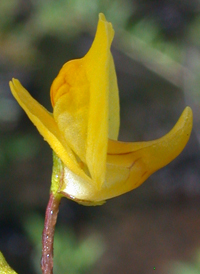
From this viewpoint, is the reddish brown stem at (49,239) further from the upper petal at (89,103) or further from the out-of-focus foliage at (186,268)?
the out-of-focus foliage at (186,268)

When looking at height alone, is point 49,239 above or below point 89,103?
below

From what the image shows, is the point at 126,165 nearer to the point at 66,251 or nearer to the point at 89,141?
the point at 89,141

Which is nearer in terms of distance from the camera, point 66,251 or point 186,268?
point 66,251

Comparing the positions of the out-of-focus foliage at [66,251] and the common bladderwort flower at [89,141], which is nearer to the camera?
the common bladderwort flower at [89,141]

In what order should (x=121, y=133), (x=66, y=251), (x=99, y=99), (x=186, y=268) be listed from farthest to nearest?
(x=121, y=133)
(x=186, y=268)
(x=66, y=251)
(x=99, y=99)

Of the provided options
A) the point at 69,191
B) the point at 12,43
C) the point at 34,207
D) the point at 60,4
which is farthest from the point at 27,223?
the point at 69,191

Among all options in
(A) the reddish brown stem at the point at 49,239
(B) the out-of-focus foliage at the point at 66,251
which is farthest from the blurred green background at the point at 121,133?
(A) the reddish brown stem at the point at 49,239

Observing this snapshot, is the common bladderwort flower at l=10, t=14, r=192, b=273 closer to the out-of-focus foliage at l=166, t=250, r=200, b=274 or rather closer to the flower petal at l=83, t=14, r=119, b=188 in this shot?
the flower petal at l=83, t=14, r=119, b=188

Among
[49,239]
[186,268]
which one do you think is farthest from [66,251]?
[49,239]
